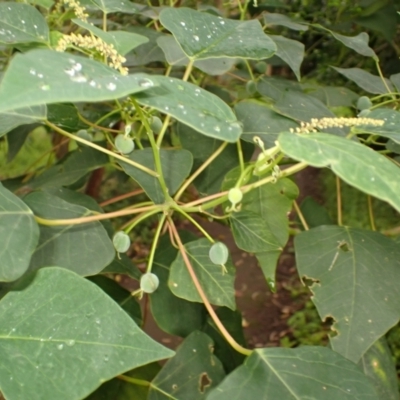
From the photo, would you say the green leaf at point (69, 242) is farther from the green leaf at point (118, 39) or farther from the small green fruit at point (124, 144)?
the green leaf at point (118, 39)

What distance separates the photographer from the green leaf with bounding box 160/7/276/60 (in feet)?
1.94

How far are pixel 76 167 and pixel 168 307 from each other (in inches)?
12.3

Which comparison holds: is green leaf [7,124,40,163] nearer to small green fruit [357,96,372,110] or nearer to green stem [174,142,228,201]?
green stem [174,142,228,201]

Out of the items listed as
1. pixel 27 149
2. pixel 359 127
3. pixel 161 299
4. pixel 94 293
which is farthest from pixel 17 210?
pixel 27 149

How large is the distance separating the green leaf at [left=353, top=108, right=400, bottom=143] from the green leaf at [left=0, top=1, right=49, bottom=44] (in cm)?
41

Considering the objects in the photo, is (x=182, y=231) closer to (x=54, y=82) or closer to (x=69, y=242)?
(x=69, y=242)

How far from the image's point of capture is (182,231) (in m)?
0.85

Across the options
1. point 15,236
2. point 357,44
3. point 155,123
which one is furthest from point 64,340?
point 357,44

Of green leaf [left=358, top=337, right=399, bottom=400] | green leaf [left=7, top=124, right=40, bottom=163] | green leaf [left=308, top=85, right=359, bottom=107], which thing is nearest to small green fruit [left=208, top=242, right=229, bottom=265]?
green leaf [left=358, top=337, right=399, bottom=400]

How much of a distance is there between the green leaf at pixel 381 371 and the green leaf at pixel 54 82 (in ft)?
2.01

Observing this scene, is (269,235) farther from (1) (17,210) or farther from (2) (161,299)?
(1) (17,210)

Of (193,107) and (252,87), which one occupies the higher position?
(193,107)

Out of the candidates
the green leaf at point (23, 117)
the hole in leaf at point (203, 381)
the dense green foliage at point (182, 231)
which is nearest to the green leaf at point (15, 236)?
the dense green foliage at point (182, 231)

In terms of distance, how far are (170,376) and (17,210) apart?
32 cm
